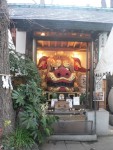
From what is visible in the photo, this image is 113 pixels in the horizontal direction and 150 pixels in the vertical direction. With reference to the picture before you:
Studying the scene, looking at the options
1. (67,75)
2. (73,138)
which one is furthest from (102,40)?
(73,138)

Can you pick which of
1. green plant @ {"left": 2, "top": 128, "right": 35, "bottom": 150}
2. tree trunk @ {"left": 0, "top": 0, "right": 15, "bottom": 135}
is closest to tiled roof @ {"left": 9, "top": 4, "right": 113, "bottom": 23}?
tree trunk @ {"left": 0, "top": 0, "right": 15, "bottom": 135}

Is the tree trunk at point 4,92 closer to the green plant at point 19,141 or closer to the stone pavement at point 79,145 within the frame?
the green plant at point 19,141

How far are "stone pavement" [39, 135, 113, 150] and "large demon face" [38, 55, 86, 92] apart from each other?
388cm

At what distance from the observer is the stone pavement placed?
7.37 m

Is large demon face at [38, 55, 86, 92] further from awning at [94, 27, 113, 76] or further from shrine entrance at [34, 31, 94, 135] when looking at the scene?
awning at [94, 27, 113, 76]

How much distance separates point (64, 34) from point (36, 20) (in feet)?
6.06

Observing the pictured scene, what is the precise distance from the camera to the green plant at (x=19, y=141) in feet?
20.6

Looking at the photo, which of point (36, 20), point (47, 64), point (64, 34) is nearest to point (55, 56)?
point (47, 64)

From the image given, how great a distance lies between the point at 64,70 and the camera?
11.7 meters

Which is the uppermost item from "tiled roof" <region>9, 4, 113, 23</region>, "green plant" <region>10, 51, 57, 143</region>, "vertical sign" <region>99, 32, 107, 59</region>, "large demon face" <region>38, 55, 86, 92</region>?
"tiled roof" <region>9, 4, 113, 23</region>

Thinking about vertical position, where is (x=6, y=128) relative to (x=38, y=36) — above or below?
below

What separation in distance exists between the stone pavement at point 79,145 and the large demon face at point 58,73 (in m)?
3.88

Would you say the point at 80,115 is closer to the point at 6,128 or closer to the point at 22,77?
the point at 22,77

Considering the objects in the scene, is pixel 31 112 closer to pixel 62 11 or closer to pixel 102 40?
pixel 102 40
